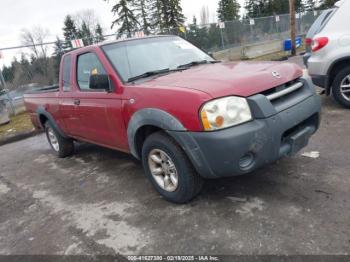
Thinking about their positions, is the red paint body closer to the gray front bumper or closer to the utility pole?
the gray front bumper

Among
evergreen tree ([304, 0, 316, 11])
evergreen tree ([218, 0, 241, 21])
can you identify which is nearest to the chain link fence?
evergreen tree ([218, 0, 241, 21])

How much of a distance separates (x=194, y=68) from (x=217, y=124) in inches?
51.6

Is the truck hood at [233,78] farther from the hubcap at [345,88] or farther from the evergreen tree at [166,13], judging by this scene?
the evergreen tree at [166,13]

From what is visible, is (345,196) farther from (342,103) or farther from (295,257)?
(342,103)

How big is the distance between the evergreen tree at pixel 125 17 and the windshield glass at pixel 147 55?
38381mm

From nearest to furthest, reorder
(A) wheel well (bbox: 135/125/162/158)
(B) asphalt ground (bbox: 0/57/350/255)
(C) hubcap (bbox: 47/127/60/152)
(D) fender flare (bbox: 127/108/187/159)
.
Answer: (B) asphalt ground (bbox: 0/57/350/255) → (D) fender flare (bbox: 127/108/187/159) → (A) wheel well (bbox: 135/125/162/158) → (C) hubcap (bbox: 47/127/60/152)

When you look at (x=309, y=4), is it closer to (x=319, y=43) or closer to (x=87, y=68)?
(x=319, y=43)

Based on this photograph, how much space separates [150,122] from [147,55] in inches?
45.6

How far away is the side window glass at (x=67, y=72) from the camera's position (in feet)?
16.0

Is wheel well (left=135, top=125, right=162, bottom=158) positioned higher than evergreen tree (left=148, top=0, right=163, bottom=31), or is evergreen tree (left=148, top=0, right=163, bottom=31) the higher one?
evergreen tree (left=148, top=0, right=163, bottom=31)

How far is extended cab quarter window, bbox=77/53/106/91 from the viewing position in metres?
4.10

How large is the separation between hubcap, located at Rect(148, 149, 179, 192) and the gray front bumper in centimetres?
41

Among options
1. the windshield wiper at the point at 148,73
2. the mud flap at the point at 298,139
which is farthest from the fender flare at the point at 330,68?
the windshield wiper at the point at 148,73

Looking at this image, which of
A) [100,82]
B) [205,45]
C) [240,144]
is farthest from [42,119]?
[205,45]
